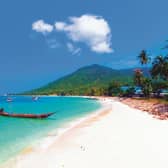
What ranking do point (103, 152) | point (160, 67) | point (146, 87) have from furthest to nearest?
1. point (146, 87)
2. point (160, 67)
3. point (103, 152)

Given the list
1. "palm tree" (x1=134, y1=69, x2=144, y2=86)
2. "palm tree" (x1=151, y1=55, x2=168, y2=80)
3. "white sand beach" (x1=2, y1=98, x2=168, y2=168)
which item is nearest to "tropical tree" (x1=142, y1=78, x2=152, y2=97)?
"palm tree" (x1=134, y1=69, x2=144, y2=86)

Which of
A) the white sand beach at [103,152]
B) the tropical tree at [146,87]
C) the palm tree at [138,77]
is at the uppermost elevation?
the palm tree at [138,77]

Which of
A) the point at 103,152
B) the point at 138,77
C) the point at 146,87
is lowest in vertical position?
the point at 103,152

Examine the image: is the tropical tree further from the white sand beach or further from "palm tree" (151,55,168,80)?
the white sand beach

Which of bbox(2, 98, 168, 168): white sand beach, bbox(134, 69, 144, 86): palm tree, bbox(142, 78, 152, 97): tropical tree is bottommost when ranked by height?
bbox(2, 98, 168, 168): white sand beach

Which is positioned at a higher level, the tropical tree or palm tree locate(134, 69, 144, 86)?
palm tree locate(134, 69, 144, 86)

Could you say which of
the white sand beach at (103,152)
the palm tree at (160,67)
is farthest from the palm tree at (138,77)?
the white sand beach at (103,152)

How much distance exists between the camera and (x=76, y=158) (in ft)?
45.3

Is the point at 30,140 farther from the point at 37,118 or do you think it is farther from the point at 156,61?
the point at 156,61

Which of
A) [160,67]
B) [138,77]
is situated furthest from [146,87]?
[160,67]

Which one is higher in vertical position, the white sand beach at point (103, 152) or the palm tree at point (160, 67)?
the palm tree at point (160, 67)

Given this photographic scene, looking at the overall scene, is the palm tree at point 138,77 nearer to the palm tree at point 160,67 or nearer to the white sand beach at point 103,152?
the palm tree at point 160,67

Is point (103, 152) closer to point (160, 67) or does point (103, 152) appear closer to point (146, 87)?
point (160, 67)

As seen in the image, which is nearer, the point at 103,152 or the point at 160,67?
the point at 103,152
